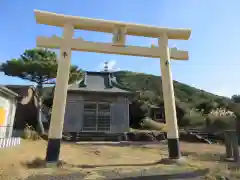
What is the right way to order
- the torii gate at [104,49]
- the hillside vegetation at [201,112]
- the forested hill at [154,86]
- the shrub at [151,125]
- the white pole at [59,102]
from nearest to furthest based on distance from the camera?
the white pole at [59,102]
the torii gate at [104,49]
the hillside vegetation at [201,112]
the shrub at [151,125]
the forested hill at [154,86]

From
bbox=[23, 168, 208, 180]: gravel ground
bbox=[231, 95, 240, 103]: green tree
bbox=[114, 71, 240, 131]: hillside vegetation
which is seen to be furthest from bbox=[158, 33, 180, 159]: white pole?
bbox=[231, 95, 240, 103]: green tree

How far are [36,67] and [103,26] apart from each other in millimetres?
8356

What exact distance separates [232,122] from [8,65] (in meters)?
18.4

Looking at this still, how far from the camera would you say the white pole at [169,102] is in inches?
265

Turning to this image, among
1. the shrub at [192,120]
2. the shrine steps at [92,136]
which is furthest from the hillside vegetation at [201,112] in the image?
the shrine steps at [92,136]

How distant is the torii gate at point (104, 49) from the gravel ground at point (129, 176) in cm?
148

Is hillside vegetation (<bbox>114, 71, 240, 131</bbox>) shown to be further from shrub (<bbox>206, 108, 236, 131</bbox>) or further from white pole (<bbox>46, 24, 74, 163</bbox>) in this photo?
white pole (<bbox>46, 24, 74, 163</bbox>)

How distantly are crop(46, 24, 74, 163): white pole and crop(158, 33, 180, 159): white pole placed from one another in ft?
11.0

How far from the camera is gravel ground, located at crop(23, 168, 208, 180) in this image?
14.2ft

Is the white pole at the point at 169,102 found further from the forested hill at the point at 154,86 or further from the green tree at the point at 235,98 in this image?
the forested hill at the point at 154,86

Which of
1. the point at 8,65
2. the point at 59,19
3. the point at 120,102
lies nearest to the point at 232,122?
the point at 120,102

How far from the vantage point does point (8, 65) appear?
1395cm

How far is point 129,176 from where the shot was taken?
452 centimetres

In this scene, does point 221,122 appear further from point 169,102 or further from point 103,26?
point 103,26
